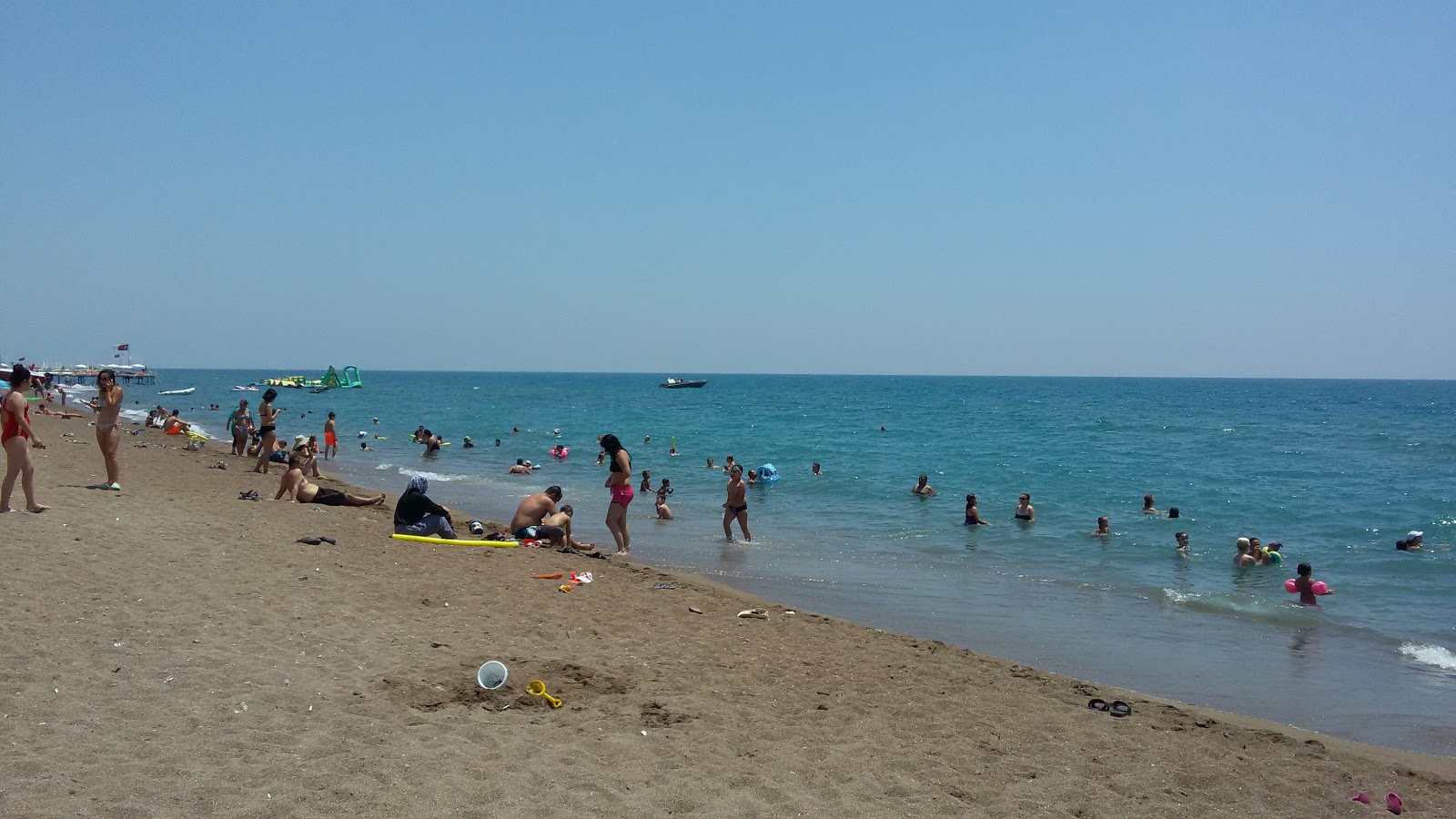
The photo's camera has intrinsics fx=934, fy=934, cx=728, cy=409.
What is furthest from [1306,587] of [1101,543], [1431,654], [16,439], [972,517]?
[16,439]

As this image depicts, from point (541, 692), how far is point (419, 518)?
6.47 m

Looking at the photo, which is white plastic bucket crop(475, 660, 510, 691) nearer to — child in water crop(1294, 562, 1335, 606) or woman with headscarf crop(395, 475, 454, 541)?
woman with headscarf crop(395, 475, 454, 541)

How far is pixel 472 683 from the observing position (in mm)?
6609

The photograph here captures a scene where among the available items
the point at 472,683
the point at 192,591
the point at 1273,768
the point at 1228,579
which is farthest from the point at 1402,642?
the point at 192,591

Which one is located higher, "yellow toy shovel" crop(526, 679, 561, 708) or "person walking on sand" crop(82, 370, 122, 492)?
"person walking on sand" crop(82, 370, 122, 492)

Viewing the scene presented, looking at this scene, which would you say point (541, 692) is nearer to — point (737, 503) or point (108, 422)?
point (108, 422)

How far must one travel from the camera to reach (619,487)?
43.1ft

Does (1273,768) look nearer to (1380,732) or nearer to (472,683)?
(1380,732)

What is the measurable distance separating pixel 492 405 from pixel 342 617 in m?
73.1

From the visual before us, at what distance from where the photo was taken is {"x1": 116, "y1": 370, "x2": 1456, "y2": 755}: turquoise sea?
9406 mm

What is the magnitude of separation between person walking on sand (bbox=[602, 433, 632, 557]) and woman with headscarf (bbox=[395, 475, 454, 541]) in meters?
2.25

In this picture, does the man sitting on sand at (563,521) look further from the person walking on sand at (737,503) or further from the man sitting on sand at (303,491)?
the man sitting on sand at (303,491)

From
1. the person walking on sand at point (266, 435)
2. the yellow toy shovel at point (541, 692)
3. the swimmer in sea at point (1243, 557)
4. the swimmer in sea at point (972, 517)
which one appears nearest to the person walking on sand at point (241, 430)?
the person walking on sand at point (266, 435)

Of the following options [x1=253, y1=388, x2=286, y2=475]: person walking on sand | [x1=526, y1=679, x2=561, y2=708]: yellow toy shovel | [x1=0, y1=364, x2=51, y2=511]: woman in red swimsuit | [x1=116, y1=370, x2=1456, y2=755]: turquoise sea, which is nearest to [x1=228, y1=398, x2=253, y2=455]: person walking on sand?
[x1=116, y1=370, x2=1456, y2=755]: turquoise sea
